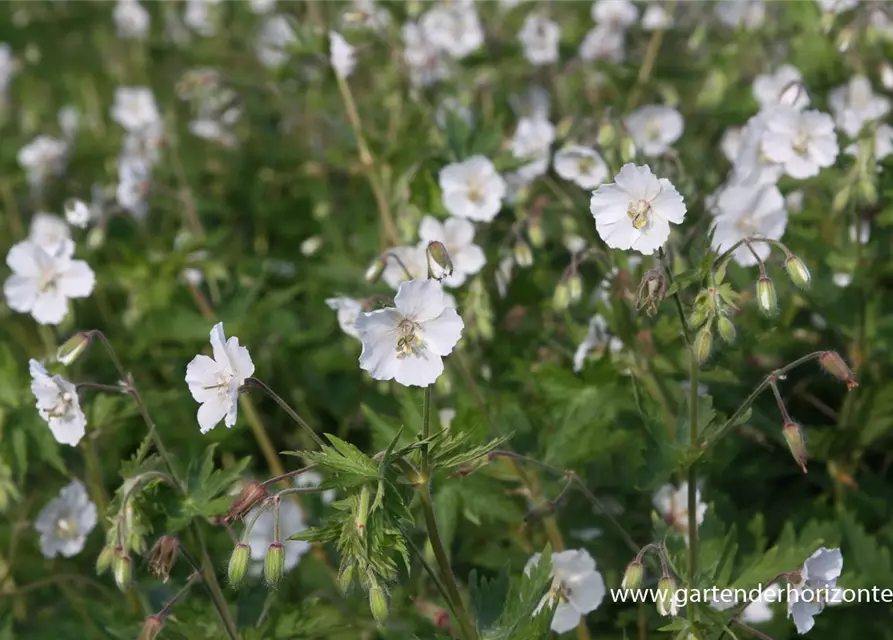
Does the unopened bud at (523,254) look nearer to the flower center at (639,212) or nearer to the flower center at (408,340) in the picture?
the flower center at (639,212)

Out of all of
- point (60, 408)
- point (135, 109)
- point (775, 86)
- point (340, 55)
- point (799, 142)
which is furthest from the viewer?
point (135, 109)

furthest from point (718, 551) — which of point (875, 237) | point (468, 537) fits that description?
point (875, 237)

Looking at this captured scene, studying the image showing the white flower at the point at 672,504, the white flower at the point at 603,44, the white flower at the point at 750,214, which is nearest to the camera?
the white flower at the point at 672,504

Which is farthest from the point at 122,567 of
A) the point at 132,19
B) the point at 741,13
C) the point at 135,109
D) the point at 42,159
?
the point at 132,19

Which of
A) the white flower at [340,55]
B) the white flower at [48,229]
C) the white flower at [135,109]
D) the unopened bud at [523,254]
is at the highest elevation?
the white flower at [340,55]

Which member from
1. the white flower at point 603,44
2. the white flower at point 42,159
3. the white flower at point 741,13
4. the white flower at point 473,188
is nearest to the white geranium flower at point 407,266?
the white flower at point 473,188

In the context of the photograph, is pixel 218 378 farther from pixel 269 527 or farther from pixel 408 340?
pixel 269 527

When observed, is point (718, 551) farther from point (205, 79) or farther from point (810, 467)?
point (205, 79)
